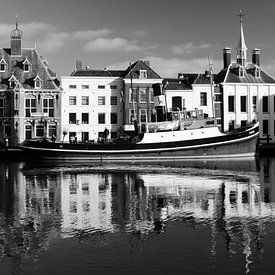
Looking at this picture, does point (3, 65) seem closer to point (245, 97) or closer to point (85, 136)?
point (85, 136)

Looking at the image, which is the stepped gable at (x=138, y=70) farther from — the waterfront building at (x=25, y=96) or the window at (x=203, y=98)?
the waterfront building at (x=25, y=96)

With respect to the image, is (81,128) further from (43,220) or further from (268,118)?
(43,220)

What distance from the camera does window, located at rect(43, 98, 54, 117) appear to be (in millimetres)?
64062

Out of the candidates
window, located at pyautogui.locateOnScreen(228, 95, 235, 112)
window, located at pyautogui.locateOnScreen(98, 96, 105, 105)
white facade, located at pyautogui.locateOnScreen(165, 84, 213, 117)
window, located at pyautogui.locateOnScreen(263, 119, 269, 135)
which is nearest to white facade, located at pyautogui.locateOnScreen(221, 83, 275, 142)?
window, located at pyautogui.locateOnScreen(263, 119, 269, 135)

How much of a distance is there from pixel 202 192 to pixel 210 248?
11785 millimetres

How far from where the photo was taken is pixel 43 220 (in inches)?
714

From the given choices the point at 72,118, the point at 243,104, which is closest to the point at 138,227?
the point at 72,118

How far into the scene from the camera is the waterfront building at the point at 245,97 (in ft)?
221

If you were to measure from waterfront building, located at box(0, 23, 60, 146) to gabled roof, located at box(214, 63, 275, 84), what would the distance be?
2361cm

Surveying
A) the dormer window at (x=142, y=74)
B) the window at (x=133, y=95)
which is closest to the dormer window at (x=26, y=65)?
the window at (x=133, y=95)

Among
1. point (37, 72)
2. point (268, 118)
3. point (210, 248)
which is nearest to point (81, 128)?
point (37, 72)

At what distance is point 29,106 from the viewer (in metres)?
63.6

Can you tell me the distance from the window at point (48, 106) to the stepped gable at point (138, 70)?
10.7m

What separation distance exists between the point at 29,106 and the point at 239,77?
29785 millimetres
